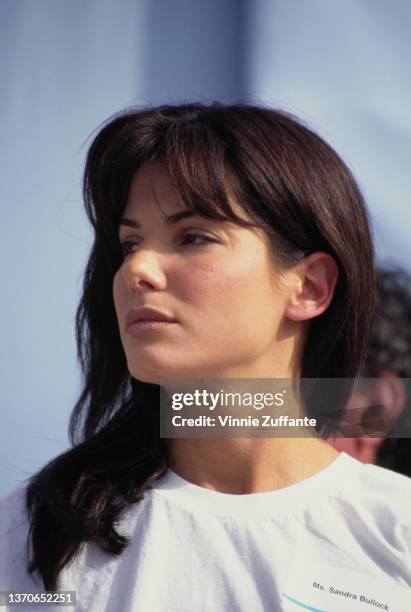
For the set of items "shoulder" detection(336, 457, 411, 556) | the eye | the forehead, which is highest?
the forehead

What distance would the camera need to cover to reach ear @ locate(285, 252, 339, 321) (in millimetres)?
1688

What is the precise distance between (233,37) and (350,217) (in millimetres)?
827

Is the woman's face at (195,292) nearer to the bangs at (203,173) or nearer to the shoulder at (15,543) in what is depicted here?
the bangs at (203,173)

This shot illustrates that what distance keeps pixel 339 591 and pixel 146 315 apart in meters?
0.57

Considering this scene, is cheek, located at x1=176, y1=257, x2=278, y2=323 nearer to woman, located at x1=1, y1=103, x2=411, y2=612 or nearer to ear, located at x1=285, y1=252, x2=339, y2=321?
woman, located at x1=1, y1=103, x2=411, y2=612

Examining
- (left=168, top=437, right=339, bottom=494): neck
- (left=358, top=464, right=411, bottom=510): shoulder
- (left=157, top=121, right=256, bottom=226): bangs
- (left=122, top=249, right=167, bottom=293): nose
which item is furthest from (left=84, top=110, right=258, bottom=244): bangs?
(left=358, top=464, right=411, bottom=510): shoulder

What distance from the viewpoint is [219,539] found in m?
1.56

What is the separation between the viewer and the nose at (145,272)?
61.2 inches

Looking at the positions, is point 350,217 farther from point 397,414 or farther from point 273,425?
point 397,414

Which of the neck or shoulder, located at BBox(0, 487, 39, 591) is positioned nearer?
shoulder, located at BBox(0, 487, 39, 591)

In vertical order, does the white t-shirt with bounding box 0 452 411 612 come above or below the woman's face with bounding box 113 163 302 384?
below

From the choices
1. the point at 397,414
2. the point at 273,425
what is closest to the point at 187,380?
the point at 273,425

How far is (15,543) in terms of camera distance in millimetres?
1619

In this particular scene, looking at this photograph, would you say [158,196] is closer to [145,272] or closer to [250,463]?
[145,272]
